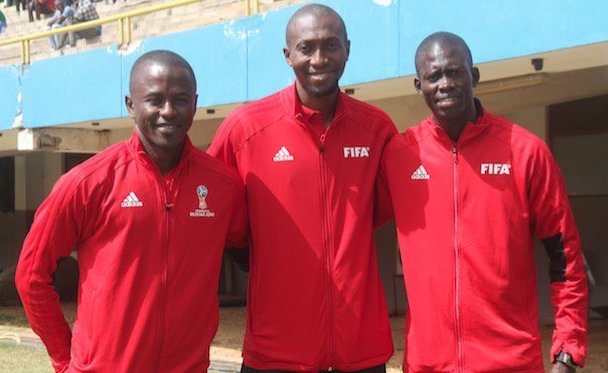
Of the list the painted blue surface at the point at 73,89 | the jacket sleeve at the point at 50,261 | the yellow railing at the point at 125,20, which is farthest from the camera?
the painted blue surface at the point at 73,89

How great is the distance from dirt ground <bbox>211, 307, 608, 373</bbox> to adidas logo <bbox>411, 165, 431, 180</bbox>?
17.7 ft

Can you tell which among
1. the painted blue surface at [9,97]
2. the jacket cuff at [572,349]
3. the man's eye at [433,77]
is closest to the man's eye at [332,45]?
the man's eye at [433,77]

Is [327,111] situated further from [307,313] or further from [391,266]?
[391,266]

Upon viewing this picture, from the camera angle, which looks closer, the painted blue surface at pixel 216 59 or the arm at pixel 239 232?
the arm at pixel 239 232

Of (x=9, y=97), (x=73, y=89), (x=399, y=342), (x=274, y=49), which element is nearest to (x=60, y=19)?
(x=9, y=97)

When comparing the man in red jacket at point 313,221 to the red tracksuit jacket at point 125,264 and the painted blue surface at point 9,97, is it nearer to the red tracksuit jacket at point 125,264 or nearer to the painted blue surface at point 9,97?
the red tracksuit jacket at point 125,264

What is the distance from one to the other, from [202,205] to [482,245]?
1182 mm

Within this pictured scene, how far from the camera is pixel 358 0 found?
840cm

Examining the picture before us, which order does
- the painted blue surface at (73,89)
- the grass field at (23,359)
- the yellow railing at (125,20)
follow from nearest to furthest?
1. the grass field at (23,359)
2. the yellow railing at (125,20)
3. the painted blue surface at (73,89)

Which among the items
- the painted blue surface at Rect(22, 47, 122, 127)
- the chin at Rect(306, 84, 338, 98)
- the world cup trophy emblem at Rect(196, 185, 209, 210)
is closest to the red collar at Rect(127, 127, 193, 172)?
the world cup trophy emblem at Rect(196, 185, 209, 210)

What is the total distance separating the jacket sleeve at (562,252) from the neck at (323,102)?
91 centimetres

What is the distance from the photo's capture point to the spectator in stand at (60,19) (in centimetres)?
1573

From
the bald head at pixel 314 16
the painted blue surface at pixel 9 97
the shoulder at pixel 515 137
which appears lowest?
the shoulder at pixel 515 137

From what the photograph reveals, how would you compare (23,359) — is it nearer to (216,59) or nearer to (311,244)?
(216,59)
